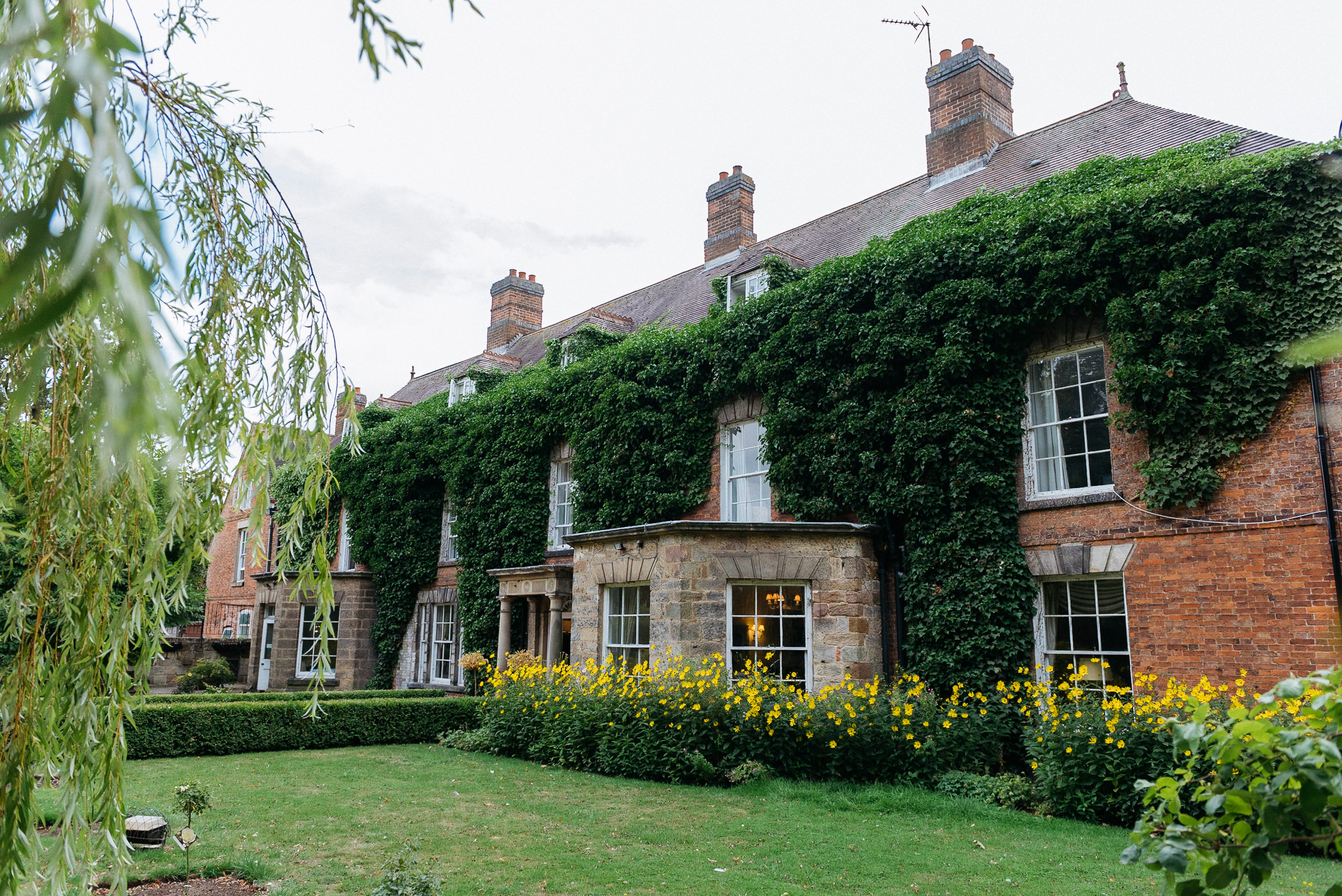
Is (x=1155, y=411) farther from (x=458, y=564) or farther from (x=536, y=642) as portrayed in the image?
(x=458, y=564)

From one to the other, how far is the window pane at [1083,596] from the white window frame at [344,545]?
1773 cm

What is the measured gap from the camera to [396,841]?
736 centimetres

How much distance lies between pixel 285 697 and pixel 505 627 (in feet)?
12.9

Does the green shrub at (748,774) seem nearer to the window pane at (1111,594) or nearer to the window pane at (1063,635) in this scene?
the window pane at (1063,635)

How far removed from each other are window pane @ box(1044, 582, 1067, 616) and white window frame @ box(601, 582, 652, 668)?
499 centimetres

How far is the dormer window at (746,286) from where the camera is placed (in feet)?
50.3

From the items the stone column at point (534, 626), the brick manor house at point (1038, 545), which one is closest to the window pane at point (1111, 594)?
the brick manor house at point (1038, 545)

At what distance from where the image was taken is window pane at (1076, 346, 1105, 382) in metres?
10.9

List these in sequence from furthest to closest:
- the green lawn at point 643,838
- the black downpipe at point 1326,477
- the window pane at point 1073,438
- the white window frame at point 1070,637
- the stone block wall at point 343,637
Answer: the stone block wall at point 343,637 < the window pane at point 1073,438 < the white window frame at point 1070,637 < the black downpipe at point 1326,477 < the green lawn at point 643,838

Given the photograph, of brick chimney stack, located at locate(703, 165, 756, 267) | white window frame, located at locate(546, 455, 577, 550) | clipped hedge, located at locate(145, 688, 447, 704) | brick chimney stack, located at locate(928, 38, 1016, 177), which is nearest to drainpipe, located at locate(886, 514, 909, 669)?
white window frame, located at locate(546, 455, 577, 550)

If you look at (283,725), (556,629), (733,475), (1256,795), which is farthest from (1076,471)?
(283,725)

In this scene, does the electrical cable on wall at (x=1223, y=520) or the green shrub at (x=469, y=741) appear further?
the green shrub at (x=469, y=741)

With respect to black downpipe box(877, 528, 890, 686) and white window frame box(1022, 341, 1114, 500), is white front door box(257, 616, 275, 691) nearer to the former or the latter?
black downpipe box(877, 528, 890, 686)

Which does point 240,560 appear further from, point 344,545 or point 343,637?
point 343,637
